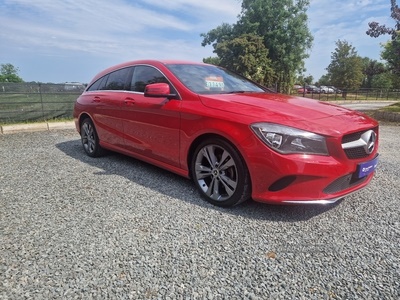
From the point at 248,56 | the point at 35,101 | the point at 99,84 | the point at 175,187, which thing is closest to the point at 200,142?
the point at 175,187

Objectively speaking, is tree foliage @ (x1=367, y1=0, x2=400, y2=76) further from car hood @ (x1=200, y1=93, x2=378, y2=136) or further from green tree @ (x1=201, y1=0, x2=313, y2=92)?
green tree @ (x1=201, y1=0, x2=313, y2=92)

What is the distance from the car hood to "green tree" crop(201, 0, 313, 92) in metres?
26.2

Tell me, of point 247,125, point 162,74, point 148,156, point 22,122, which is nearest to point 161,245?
point 247,125

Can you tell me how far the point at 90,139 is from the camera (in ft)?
16.4

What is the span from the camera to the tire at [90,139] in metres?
4.85

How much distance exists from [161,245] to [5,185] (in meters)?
2.54

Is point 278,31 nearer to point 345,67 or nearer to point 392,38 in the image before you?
point 345,67

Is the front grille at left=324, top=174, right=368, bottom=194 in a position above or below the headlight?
below

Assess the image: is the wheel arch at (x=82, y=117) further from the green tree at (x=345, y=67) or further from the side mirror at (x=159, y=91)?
the green tree at (x=345, y=67)

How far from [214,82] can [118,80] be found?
164 cm

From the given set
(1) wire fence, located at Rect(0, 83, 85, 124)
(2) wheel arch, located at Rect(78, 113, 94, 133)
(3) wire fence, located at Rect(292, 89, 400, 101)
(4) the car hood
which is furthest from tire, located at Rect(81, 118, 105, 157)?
(3) wire fence, located at Rect(292, 89, 400, 101)

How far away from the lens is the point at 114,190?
134 inches

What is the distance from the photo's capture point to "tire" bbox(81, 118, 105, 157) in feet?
15.9

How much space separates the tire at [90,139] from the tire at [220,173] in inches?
92.5
